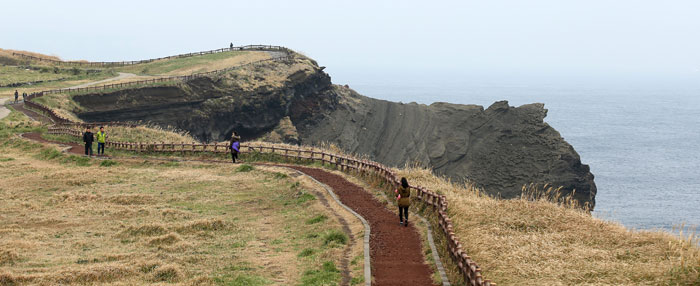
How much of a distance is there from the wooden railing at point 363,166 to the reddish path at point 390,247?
892mm

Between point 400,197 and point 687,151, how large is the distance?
4638 inches

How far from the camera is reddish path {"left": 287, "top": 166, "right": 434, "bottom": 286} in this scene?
16.3 metres

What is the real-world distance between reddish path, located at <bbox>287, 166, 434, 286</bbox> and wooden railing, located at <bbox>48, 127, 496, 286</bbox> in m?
0.89

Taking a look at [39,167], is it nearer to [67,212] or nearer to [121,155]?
[121,155]

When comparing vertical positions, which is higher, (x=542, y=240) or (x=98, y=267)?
(x=542, y=240)

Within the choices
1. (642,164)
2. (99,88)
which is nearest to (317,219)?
(99,88)

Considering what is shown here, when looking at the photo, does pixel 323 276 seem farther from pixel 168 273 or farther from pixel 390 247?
pixel 168 273

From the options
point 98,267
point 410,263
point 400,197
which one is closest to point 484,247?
point 410,263

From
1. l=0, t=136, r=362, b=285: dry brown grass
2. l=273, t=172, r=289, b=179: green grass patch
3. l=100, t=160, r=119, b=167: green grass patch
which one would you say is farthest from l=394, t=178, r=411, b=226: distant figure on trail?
l=100, t=160, r=119, b=167: green grass patch

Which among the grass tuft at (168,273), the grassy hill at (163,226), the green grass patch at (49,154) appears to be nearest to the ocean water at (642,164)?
the grassy hill at (163,226)

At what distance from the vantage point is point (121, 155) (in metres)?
43.0

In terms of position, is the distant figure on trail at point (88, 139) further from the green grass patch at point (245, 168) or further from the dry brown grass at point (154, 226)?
the green grass patch at point (245, 168)

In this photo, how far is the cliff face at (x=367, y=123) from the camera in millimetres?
65750

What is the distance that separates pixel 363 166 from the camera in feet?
106
